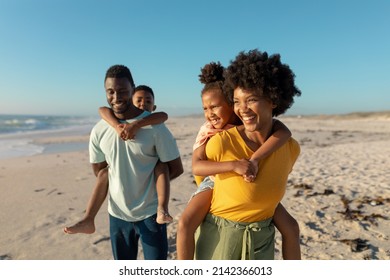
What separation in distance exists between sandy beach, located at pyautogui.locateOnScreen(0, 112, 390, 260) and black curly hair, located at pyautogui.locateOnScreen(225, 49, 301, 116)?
98.9 inches

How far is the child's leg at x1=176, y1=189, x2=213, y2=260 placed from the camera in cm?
197

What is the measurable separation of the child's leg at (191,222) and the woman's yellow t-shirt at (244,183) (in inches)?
3.7

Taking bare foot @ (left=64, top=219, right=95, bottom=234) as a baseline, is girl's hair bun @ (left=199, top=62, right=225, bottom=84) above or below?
above

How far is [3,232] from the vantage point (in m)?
4.69

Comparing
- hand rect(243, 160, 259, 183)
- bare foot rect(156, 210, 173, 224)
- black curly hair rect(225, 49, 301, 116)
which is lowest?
bare foot rect(156, 210, 173, 224)

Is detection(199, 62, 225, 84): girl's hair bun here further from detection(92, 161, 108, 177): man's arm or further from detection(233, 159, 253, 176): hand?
detection(92, 161, 108, 177): man's arm

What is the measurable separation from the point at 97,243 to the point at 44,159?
8173mm

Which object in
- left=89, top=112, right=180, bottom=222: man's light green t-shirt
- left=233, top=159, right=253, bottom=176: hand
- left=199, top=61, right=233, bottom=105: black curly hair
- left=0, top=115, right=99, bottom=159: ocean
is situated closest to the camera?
left=233, top=159, right=253, bottom=176: hand

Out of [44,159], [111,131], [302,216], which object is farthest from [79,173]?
[111,131]

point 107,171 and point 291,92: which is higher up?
point 291,92

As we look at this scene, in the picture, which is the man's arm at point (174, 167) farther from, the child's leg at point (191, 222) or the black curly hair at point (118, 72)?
the black curly hair at point (118, 72)

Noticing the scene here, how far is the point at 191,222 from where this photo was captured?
197 centimetres

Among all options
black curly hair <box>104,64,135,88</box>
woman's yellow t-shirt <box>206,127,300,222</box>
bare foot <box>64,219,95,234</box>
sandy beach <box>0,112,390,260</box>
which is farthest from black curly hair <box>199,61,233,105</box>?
sandy beach <box>0,112,390,260</box>
